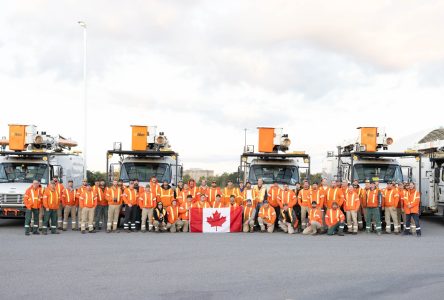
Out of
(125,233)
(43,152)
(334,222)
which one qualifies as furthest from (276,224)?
(43,152)

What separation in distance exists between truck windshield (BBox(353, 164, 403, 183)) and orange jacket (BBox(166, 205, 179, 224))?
22.6ft

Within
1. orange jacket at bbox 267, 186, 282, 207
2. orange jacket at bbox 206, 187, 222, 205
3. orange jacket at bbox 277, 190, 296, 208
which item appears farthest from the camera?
orange jacket at bbox 206, 187, 222, 205

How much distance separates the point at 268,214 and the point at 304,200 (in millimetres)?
1254

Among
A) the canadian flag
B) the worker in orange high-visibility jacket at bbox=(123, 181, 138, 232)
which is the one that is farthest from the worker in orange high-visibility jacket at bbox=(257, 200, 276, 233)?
the worker in orange high-visibility jacket at bbox=(123, 181, 138, 232)

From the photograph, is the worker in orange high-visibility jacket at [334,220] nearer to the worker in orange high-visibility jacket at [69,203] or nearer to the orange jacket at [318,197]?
the orange jacket at [318,197]

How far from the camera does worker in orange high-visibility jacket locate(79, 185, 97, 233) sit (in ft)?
57.9

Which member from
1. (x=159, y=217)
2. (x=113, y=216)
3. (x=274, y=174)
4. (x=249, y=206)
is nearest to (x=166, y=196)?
(x=159, y=217)

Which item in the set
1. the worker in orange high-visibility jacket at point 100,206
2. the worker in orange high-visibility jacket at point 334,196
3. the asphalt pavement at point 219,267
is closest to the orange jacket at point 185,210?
the asphalt pavement at point 219,267

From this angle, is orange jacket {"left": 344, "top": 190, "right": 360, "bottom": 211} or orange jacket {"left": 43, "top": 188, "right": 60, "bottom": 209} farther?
orange jacket {"left": 344, "top": 190, "right": 360, "bottom": 211}

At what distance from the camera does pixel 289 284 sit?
30.0 ft

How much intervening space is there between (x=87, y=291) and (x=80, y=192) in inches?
395

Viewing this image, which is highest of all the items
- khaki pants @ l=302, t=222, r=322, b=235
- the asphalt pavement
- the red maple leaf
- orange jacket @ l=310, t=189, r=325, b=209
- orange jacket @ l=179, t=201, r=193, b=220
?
orange jacket @ l=310, t=189, r=325, b=209

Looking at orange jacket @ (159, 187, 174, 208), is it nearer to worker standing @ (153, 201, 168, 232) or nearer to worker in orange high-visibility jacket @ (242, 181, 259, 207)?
worker standing @ (153, 201, 168, 232)

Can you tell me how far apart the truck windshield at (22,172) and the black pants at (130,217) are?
3751 millimetres
